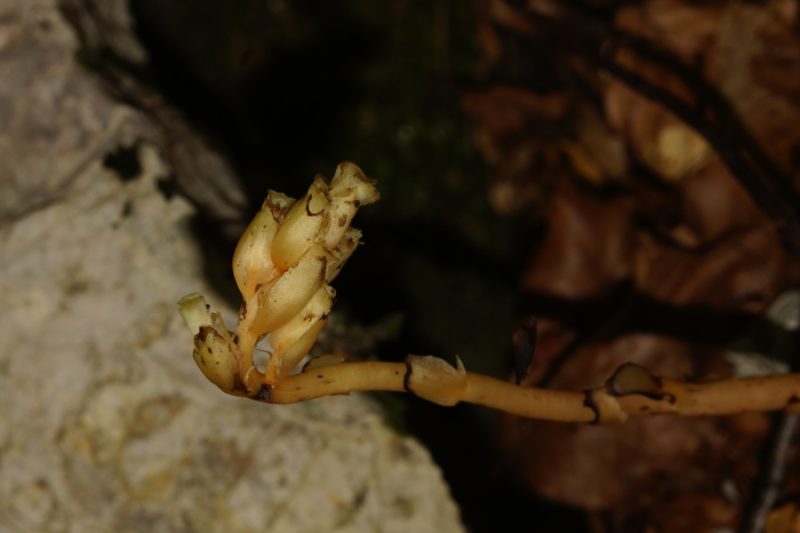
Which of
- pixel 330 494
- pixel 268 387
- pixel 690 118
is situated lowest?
pixel 330 494

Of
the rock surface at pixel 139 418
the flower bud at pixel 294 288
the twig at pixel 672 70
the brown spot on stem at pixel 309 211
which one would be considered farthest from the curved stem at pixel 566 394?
the twig at pixel 672 70

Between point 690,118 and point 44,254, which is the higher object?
point 690,118

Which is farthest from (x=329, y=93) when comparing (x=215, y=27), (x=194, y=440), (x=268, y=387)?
(x=268, y=387)

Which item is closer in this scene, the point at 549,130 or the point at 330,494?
the point at 330,494

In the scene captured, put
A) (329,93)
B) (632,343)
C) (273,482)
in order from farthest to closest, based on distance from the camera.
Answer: (329,93)
(632,343)
(273,482)

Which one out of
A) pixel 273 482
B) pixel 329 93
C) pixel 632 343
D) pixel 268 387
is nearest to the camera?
pixel 268 387

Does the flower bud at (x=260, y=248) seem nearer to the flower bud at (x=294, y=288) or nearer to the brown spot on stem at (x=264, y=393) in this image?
the flower bud at (x=294, y=288)

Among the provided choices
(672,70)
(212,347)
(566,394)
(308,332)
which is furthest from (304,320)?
(672,70)

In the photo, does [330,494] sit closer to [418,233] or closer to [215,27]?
[418,233]
